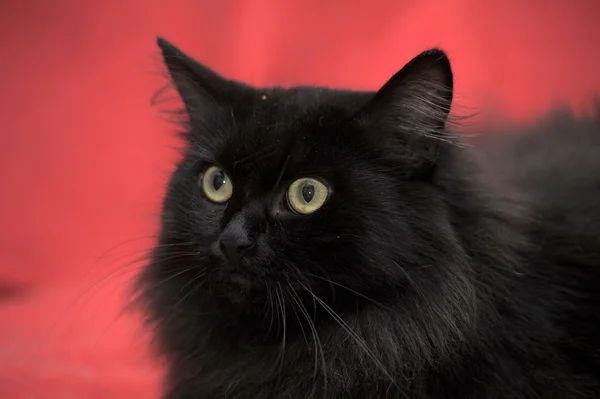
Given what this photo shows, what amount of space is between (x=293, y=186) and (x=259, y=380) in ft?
1.23

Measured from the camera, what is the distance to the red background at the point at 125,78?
2230 millimetres

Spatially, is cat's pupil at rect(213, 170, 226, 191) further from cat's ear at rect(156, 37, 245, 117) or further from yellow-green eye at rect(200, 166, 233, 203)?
cat's ear at rect(156, 37, 245, 117)

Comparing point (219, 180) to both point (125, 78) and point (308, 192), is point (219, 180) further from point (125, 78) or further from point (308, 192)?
point (125, 78)

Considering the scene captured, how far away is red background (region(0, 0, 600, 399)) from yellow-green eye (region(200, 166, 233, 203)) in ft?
2.99

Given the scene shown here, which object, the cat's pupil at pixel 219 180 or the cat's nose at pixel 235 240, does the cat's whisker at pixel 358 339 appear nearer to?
the cat's nose at pixel 235 240

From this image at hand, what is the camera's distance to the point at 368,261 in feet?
3.66

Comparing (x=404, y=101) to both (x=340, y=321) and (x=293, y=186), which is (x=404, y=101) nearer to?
(x=293, y=186)

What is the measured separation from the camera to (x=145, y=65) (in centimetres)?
226

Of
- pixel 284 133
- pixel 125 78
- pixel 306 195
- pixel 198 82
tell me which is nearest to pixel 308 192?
pixel 306 195

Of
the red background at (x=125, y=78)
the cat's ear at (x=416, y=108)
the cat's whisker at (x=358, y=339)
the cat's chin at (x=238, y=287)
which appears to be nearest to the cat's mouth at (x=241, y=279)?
the cat's chin at (x=238, y=287)

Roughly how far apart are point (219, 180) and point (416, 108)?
0.39 m

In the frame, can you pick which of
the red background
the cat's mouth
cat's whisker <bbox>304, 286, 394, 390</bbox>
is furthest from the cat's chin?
the red background

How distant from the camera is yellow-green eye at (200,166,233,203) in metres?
1.25

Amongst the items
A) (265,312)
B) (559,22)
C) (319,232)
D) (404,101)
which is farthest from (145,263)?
(559,22)
